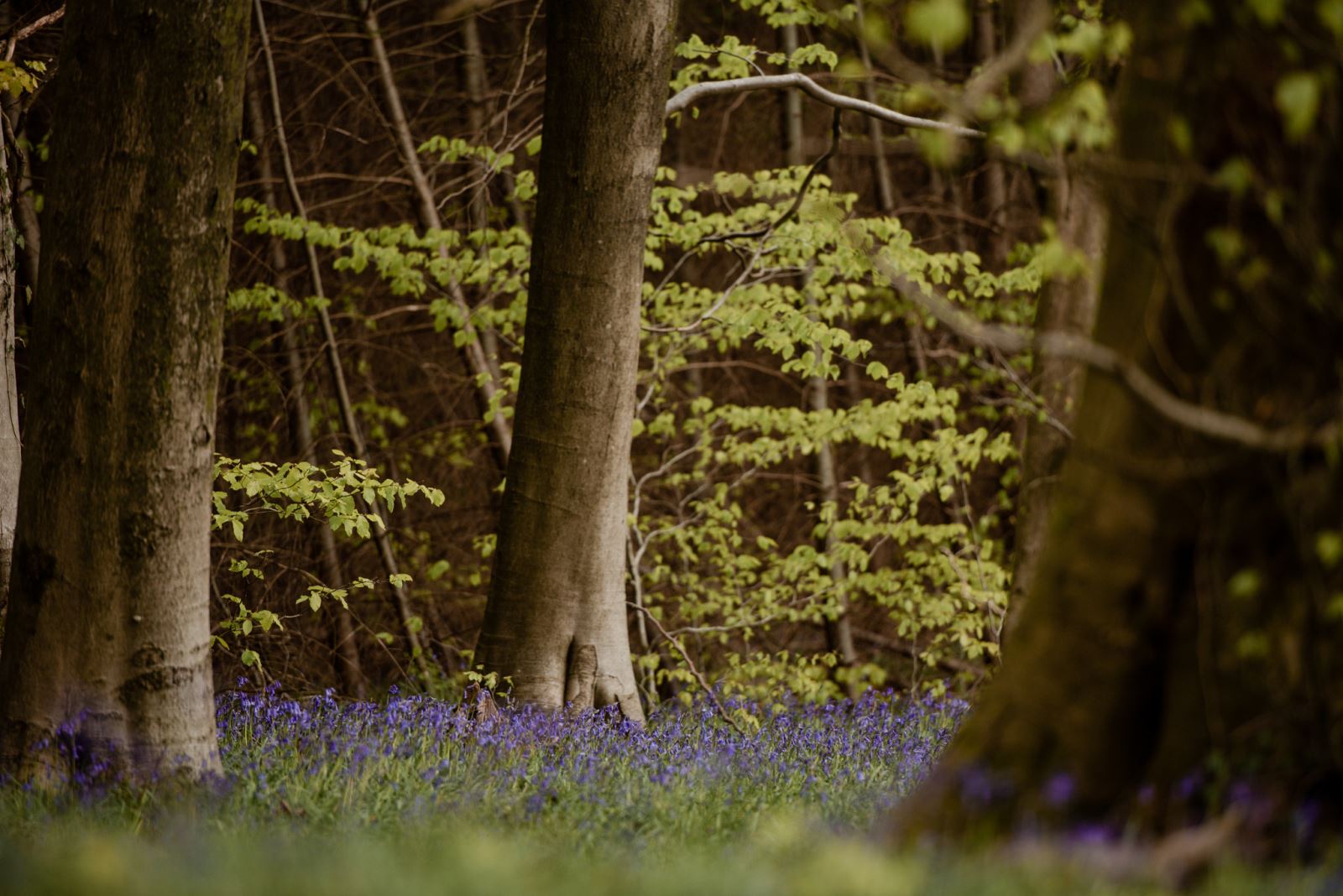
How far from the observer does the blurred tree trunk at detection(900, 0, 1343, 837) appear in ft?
8.90

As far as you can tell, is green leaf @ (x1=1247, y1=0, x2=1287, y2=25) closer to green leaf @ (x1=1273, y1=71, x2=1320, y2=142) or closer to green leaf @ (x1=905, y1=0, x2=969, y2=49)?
green leaf @ (x1=1273, y1=71, x2=1320, y2=142)

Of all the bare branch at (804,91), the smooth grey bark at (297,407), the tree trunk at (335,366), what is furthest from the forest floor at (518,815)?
the bare branch at (804,91)

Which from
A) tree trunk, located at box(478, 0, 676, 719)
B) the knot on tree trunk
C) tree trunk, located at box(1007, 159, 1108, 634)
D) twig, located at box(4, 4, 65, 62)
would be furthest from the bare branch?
twig, located at box(4, 4, 65, 62)

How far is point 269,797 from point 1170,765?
2.82 m

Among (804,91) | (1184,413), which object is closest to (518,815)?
(1184,413)

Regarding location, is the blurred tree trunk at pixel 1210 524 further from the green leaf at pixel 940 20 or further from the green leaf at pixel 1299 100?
the green leaf at pixel 940 20

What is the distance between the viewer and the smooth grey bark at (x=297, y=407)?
939 centimetres

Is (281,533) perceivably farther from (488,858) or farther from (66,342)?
(488,858)

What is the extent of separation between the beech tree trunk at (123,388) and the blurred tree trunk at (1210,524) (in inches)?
104

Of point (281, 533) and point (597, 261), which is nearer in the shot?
point (597, 261)

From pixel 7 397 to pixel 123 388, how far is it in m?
2.32

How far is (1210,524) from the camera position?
2748 mm

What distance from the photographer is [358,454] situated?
30.5ft

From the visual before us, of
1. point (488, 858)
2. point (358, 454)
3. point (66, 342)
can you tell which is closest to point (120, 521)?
point (66, 342)
